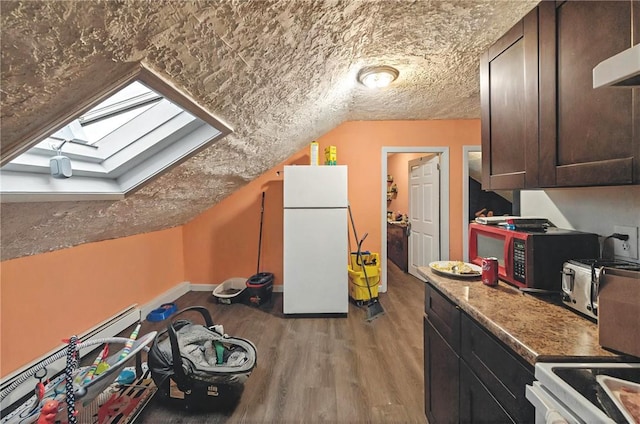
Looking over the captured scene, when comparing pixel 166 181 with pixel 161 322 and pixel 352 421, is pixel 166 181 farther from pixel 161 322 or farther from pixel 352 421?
pixel 352 421

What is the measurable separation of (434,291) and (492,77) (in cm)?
116

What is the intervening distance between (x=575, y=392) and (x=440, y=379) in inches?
30.9

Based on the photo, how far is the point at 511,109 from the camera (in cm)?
130

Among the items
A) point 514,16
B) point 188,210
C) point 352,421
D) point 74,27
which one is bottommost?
point 352,421

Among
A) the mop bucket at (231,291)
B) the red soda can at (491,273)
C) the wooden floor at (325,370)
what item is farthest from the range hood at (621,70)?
the mop bucket at (231,291)

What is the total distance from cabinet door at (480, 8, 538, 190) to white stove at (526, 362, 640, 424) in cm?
74

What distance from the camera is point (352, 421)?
158cm

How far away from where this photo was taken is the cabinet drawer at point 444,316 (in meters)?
1.14

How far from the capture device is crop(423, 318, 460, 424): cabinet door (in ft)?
3.80

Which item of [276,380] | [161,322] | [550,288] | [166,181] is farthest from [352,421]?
[161,322]

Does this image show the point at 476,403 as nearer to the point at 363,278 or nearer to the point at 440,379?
the point at 440,379

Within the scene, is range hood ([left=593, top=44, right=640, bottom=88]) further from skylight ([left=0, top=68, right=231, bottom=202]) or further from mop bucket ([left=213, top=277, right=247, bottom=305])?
mop bucket ([left=213, top=277, right=247, bottom=305])

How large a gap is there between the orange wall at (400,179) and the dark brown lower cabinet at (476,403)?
4315 mm

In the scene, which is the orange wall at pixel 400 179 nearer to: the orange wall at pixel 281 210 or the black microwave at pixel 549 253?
the orange wall at pixel 281 210
